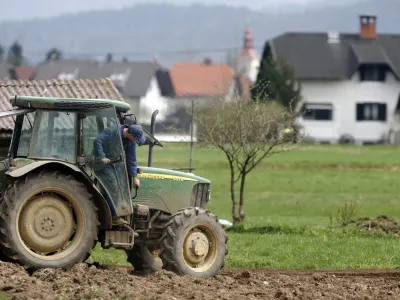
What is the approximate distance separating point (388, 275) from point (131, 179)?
15.3ft

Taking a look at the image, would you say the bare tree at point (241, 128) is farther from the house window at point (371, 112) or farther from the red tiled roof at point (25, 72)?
the red tiled roof at point (25, 72)

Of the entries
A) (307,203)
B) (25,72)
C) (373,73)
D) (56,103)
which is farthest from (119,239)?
(25,72)

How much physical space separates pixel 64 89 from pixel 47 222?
16.1 meters

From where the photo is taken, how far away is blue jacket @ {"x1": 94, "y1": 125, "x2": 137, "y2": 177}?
1606 cm

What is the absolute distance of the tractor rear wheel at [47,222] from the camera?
49.6 feet

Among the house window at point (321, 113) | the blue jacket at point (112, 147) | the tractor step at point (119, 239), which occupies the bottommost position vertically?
the tractor step at point (119, 239)

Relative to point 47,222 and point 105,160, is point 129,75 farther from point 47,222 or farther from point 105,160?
point 47,222

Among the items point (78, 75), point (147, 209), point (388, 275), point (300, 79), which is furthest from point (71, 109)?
point (78, 75)

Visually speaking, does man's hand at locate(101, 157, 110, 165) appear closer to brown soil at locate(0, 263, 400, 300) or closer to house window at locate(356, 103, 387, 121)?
brown soil at locate(0, 263, 400, 300)

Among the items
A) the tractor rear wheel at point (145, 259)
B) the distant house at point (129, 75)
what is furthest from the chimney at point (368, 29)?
the tractor rear wheel at point (145, 259)

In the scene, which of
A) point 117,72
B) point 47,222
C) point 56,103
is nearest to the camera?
point 47,222

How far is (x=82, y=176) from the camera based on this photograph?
51.9 feet

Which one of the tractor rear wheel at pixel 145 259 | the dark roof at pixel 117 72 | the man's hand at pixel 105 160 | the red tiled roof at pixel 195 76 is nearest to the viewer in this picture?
the man's hand at pixel 105 160

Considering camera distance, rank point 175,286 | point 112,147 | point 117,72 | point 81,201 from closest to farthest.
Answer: point 175,286
point 81,201
point 112,147
point 117,72
